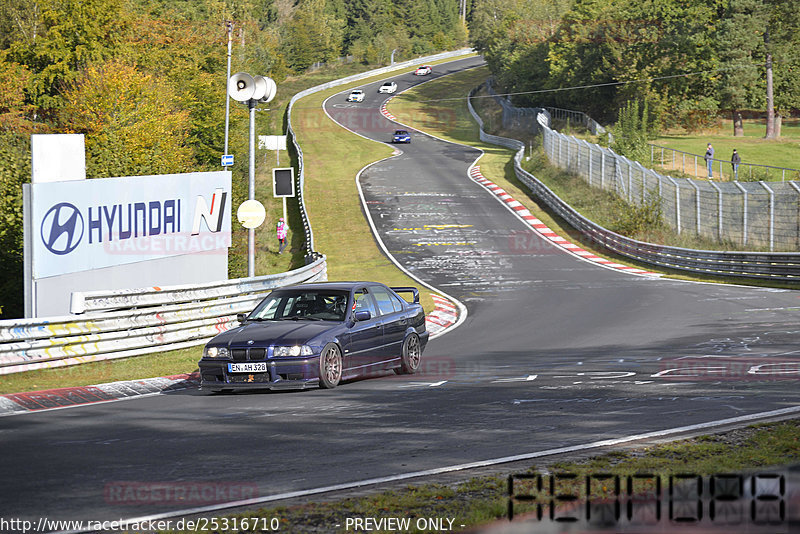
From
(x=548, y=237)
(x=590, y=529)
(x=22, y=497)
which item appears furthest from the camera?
(x=548, y=237)

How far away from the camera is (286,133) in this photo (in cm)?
8356

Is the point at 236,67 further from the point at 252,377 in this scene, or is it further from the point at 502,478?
the point at 502,478

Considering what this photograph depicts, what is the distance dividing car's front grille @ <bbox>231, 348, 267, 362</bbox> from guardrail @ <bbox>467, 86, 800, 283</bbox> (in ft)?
71.0

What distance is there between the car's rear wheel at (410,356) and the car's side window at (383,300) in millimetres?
537

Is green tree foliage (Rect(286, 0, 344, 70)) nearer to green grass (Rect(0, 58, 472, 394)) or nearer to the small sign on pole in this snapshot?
green grass (Rect(0, 58, 472, 394))

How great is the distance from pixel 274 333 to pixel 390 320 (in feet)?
7.71

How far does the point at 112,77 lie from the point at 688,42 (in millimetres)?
44481

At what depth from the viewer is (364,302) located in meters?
14.0

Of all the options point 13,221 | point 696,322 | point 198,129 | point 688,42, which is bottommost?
point 696,322

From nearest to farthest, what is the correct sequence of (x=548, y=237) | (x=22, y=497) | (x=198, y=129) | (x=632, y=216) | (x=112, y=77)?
(x=22, y=497) < (x=632, y=216) < (x=548, y=237) < (x=112, y=77) < (x=198, y=129)

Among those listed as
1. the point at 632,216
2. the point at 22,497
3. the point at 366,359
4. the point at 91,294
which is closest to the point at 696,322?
the point at 366,359

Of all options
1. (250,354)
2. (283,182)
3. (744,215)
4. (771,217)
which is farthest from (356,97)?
(250,354)

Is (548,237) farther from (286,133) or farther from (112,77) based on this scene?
(286,133)

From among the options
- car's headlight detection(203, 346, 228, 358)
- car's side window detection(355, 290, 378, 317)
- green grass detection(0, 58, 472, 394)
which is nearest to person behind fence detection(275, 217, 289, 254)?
green grass detection(0, 58, 472, 394)
